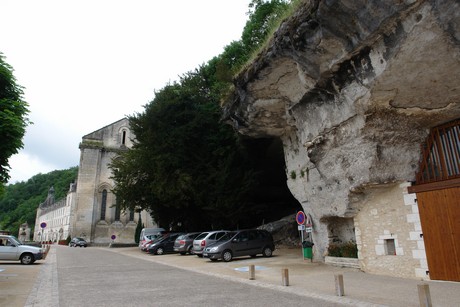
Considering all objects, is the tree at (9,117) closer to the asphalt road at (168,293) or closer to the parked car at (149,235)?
the asphalt road at (168,293)

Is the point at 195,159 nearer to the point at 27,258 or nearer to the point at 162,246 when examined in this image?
the point at 162,246

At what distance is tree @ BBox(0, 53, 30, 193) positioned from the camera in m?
10.4

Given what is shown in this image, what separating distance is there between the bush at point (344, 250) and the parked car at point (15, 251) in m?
14.8

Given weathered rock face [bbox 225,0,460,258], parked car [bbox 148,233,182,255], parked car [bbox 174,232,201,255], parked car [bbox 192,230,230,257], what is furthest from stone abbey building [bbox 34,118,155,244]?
weathered rock face [bbox 225,0,460,258]

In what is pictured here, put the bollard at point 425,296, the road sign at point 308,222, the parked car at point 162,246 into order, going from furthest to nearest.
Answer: the parked car at point 162,246, the road sign at point 308,222, the bollard at point 425,296

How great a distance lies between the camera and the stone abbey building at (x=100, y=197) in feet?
151

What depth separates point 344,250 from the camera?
43.3ft

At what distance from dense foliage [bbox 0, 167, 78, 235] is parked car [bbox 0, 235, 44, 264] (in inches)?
2813

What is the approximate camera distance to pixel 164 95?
85.2ft

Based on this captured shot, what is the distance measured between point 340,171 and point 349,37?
5.21 m

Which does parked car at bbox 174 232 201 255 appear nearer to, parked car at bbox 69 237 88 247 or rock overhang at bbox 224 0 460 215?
rock overhang at bbox 224 0 460 215

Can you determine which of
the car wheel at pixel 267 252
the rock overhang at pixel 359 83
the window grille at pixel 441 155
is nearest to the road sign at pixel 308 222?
the rock overhang at pixel 359 83

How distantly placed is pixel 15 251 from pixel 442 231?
1877cm

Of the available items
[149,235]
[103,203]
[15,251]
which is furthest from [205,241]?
[103,203]
